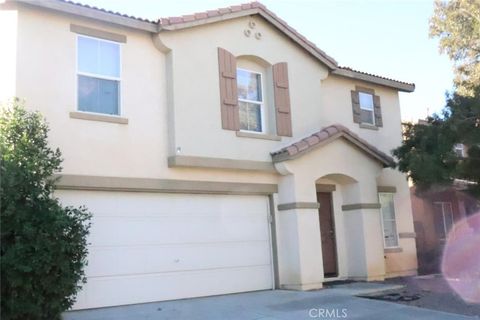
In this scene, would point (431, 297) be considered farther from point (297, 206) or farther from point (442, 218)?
point (442, 218)

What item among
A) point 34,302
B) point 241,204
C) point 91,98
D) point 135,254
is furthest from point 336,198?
point 34,302

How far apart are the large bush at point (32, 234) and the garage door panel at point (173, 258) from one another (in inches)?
78.5

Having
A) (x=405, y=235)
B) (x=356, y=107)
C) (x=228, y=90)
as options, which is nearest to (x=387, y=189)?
Answer: (x=405, y=235)

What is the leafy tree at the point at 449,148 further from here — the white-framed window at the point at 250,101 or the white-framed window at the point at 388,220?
the white-framed window at the point at 250,101

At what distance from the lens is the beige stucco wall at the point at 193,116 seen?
1037cm

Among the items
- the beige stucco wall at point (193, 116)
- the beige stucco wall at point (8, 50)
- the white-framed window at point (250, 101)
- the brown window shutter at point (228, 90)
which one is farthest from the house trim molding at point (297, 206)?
the beige stucco wall at point (8, 50)

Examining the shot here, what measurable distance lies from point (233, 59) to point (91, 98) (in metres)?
3.62

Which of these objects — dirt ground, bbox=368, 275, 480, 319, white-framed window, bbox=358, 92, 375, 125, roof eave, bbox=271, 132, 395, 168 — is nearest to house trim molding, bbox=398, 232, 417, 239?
dirt ground, bbox=368, 275, 480, 319

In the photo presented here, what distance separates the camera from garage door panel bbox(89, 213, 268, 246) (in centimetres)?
1069

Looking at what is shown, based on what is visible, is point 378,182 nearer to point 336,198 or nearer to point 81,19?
point 336,198

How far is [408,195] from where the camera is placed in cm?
1680

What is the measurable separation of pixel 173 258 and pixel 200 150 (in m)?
2.37

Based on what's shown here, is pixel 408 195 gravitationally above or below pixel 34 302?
above

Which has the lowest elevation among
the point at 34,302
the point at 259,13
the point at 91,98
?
the point at 34,302
